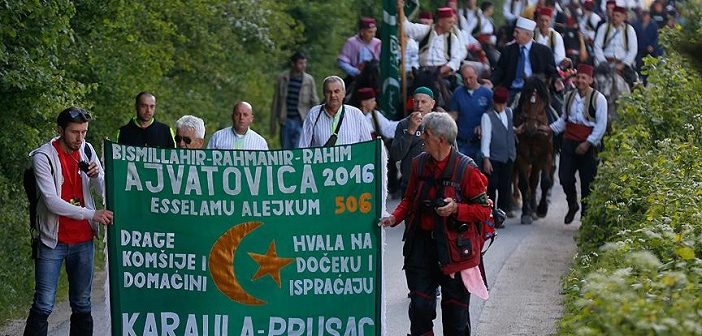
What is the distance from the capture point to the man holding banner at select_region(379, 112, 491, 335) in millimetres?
10086

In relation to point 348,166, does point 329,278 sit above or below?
below

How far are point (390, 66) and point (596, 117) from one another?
3807 millimetres

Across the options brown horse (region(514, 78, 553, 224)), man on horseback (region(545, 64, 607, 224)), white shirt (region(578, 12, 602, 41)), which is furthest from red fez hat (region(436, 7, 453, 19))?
white shirt (region(578, 12, 602, 41))

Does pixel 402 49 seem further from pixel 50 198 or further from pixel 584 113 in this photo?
pixel 50 198

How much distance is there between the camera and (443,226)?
1010cm

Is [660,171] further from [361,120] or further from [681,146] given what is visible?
[361,120]

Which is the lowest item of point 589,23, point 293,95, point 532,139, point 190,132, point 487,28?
point 532,139

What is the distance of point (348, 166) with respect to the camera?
10.3 m

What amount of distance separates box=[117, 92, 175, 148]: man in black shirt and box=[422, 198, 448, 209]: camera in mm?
4071

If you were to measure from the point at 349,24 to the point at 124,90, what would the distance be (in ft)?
39.2

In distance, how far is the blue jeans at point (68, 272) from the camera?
1075 cm

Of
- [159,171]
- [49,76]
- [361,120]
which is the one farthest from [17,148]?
[159,171]

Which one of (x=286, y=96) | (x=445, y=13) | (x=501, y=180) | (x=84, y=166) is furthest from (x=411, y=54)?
(x=84, y=166)

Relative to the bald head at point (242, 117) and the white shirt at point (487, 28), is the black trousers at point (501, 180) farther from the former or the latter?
the white shirt at point (487, 28)
